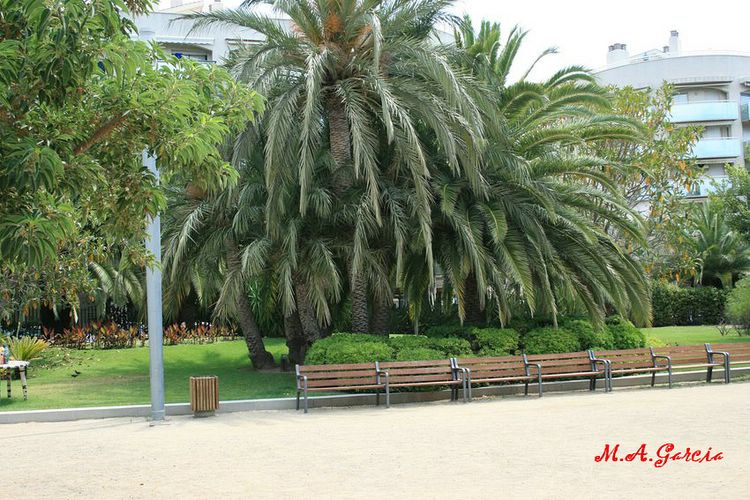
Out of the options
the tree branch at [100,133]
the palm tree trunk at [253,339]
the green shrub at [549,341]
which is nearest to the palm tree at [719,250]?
the green shrub at [549,341]

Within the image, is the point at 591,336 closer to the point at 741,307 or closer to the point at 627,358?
the point at 627,358

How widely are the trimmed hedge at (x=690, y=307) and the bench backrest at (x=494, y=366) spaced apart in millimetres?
23069

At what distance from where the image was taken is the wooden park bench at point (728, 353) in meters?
17.8

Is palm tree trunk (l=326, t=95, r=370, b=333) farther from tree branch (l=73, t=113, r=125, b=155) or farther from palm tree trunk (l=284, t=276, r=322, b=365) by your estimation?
tree branch (l=73, t=113, r=125, b=155)

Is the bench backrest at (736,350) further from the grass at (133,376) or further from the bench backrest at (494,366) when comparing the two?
the grass at (133,376)

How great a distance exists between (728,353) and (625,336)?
2251 mm

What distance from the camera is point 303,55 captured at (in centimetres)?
1744

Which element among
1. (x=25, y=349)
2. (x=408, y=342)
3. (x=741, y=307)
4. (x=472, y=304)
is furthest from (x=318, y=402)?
(x=741, y=307)

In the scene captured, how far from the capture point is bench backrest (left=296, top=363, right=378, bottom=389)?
48.3 feet

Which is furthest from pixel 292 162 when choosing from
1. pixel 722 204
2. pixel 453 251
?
pixel 722 204

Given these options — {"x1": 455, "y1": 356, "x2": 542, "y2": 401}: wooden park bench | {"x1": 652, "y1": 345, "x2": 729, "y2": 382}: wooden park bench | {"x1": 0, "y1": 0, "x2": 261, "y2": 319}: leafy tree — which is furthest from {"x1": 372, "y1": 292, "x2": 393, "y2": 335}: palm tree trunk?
{"x1": 0, "y1": 0, "x2": 261, "y2": 319}: leafy tree

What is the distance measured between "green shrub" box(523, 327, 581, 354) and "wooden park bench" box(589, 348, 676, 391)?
0.87 meters

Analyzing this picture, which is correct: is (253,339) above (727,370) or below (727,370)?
above

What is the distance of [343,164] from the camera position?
58.9 ft
